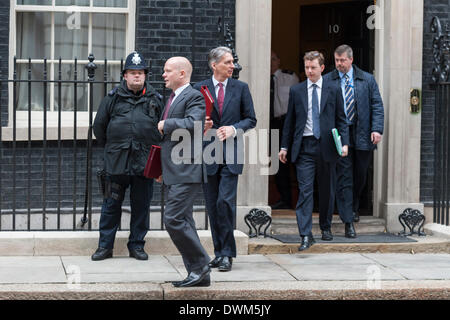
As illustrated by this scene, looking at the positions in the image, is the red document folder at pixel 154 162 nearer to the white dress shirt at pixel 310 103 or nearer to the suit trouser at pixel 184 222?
the suit trouser at pixel 184 222

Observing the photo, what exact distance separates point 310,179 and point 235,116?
129cm

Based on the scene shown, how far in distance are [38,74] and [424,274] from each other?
4630mm

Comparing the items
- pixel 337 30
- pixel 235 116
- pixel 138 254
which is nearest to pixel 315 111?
pixel 235 116

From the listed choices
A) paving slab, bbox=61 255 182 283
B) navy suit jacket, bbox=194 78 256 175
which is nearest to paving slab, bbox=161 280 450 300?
paving slab, bbox=61 255 182 283

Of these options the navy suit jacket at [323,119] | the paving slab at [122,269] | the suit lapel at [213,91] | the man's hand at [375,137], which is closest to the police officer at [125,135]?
the paving slab at [122,269]

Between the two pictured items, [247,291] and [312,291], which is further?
[312,291]

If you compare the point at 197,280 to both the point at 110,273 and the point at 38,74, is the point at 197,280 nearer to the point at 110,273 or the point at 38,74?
the point at 110,273

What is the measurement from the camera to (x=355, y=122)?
9.95 meters

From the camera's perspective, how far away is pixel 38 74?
10.1 m

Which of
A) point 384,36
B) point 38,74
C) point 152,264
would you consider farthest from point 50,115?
point 384,36

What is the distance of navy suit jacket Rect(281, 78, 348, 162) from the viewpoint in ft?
30.2

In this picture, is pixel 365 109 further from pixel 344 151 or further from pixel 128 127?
pixel 128 127

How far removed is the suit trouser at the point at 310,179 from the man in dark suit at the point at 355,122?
1.62 ft

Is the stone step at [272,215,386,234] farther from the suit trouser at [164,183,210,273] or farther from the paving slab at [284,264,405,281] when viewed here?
the suit trouser at [164,183,210,273]
